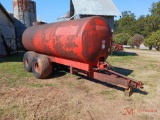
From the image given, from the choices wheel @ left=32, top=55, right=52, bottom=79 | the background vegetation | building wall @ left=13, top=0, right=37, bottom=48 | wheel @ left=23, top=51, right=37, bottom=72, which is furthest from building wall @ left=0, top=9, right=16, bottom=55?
the background vegetation

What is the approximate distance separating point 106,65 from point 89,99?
4.55ft

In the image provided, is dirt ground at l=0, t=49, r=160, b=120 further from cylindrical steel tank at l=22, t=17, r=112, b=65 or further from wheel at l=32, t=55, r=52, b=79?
cylindrical steel tank at l=22, t=17, r=112, b=65

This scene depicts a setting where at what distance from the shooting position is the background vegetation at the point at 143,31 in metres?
26.8

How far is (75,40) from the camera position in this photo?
605cm

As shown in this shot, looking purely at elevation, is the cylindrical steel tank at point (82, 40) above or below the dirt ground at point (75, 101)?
above

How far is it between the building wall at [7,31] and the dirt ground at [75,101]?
29.2 feet

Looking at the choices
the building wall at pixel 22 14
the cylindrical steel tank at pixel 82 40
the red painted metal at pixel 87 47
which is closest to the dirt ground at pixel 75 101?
the red painted metal at pixel 87 47

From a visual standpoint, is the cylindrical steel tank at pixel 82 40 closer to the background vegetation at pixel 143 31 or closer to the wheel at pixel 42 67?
the wheel at pixel 42 67

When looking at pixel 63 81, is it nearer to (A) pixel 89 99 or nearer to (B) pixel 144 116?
(A) pixel 89 99

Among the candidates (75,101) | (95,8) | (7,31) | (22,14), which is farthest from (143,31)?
(75,101)

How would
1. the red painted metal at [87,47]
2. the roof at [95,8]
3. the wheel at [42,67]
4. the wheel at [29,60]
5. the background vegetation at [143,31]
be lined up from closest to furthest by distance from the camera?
the red painted metal at [87,47] < the wheel at [42,67] < the wheel at [29,60] < the roof at [95,8] < the background vegetation at [143,31]

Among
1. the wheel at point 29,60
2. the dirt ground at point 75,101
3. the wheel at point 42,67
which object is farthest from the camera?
the wheel at point 29,60

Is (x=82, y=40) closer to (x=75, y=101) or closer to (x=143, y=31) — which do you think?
(x=75, y=101)

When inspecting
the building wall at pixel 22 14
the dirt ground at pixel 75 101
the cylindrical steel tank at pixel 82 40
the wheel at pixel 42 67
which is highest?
the building wall at pixel 22 14
